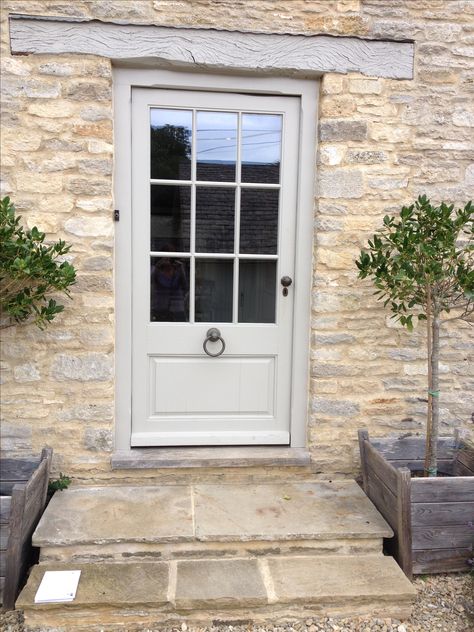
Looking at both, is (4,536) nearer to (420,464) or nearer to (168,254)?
(168,254)

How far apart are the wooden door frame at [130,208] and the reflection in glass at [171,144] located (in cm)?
15

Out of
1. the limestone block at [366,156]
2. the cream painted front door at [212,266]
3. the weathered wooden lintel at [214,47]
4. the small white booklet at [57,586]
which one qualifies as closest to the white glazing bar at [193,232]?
the cream painted front door at [212,266]

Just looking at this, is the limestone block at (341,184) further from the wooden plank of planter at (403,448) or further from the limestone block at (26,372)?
the limestone block at (26,372)

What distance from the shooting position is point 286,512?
9.86ft

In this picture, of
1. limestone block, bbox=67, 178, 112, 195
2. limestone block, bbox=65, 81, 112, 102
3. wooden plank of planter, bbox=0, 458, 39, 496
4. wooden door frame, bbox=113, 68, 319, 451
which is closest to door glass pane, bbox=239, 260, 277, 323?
wooden door frame, bbox=113, 68, 319, 451

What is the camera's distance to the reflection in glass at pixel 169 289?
334 centimetres

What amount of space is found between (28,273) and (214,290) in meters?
1.18

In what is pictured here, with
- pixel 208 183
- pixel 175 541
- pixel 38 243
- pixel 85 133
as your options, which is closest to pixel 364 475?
pixel 175 541

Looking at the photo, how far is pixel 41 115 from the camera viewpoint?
302 cm

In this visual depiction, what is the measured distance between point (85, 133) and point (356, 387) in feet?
7.51

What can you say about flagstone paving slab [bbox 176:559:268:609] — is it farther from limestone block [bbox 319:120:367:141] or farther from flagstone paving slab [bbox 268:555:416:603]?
limestone block [bbox 319:120:367:141]

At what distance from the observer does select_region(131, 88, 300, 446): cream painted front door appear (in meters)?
3.26

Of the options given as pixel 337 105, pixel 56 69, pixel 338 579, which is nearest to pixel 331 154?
pixel 337 105

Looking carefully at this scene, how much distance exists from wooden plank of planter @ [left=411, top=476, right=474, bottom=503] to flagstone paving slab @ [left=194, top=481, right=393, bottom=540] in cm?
27
